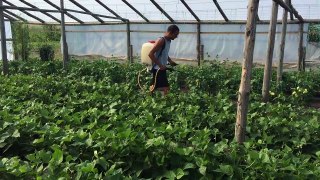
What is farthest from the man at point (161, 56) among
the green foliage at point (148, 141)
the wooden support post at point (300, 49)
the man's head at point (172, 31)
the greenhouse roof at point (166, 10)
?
the wooden support post at point (300, 49)

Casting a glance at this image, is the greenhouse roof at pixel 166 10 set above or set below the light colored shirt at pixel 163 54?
above

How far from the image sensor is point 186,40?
12578mm

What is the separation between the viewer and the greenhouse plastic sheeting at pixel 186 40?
10.7m

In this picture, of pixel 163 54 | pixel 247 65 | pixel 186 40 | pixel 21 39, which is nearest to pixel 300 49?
pixel 186 40

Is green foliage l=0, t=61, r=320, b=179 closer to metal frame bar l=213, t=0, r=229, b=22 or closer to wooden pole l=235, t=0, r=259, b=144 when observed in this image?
wooden pole l=235, t=0, r=259, b=144

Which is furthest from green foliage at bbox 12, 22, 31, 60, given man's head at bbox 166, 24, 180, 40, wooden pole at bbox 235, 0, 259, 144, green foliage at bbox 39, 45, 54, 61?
wooden pole at bbox 235, 0, 259, 144

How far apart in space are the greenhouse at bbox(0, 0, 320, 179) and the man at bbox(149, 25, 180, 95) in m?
0.03

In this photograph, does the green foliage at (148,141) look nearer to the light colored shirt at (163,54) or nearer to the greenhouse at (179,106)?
the greenhouse at (179,106)

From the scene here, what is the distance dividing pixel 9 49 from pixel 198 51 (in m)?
8.67

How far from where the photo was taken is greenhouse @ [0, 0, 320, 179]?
2.65 meters


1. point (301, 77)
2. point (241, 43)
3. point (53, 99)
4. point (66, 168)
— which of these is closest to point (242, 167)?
point (66, 168)

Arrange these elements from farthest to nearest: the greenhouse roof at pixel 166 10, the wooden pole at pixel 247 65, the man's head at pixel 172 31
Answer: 1. the greenhouse roof at pixel 166 10
2. the man's head at pixel 172 31
3. the wooden pole at pixel 247 65

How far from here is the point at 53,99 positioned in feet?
16.8

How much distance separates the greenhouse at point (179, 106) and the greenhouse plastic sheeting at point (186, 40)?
0.04 meters
